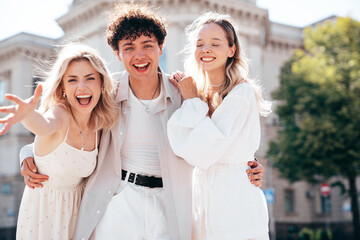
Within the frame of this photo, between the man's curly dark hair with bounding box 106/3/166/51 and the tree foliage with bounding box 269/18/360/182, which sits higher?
the tree foliage with bounding box 269/18/360/182

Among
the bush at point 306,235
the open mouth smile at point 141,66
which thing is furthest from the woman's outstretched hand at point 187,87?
the bush at point 306,235

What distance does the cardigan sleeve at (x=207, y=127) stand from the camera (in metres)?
3.91

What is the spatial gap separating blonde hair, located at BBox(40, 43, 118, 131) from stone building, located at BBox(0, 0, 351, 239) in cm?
2047

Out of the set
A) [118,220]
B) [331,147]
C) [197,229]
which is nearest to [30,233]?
[118,220]

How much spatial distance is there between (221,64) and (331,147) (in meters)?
19.4

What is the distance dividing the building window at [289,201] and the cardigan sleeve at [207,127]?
29.7 metres

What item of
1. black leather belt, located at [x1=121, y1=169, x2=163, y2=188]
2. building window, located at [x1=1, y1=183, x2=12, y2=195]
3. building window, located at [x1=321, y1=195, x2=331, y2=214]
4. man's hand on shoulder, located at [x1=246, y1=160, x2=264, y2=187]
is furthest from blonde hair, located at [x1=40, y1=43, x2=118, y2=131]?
building window, located at [x1=321, y1=195, x2=331, y2=214]

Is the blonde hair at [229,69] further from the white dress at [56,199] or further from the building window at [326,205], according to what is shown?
the building window at [326,205]

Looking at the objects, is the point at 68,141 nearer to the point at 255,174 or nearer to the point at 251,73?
the point at 255,174

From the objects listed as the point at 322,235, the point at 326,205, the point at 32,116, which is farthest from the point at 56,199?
the point at 326,205

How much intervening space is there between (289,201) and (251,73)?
11.1 m

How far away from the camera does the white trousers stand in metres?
4.04

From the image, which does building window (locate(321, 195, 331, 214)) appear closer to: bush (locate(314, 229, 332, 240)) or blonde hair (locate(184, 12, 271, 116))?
bush (locate(314, 229, 332, 240))

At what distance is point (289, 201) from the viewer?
32.7m
